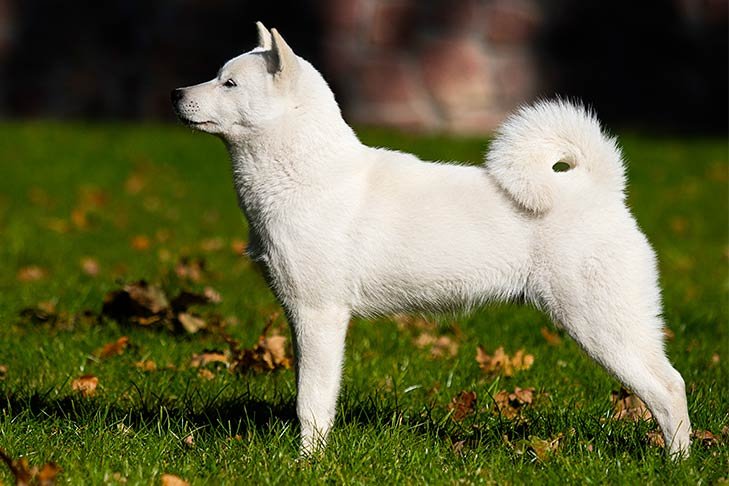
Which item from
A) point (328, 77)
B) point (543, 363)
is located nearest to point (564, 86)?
point (328, 77)

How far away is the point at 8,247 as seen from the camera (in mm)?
7453

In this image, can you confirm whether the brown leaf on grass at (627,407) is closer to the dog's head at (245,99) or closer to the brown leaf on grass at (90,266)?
the dog's head at (245,99)

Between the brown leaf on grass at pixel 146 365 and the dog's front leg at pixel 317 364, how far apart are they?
1.22 meters

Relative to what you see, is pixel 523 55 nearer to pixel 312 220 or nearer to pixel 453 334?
pixel 453 334

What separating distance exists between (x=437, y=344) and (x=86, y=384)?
5.85 ft

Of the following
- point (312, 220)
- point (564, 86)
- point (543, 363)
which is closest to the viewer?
point (312, 220)

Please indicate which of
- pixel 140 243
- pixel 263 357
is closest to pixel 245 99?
pixel 263 357

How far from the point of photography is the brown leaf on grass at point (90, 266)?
6.88 m

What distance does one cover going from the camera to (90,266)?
23.0ft

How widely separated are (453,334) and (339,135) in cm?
208

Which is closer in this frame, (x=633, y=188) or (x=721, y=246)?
(x=721, y=246)

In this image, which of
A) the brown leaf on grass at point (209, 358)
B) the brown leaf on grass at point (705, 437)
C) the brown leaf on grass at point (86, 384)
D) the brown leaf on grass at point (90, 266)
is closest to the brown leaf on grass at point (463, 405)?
the brown leaf on grass at point (705, 437)

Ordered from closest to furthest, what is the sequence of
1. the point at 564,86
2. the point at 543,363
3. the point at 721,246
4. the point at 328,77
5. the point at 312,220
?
the point at 312,220, the point at 543,363, the point at 721,246, the point at 328,77, the point at 564,86

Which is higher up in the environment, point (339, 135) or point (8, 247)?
point (339, 135)
